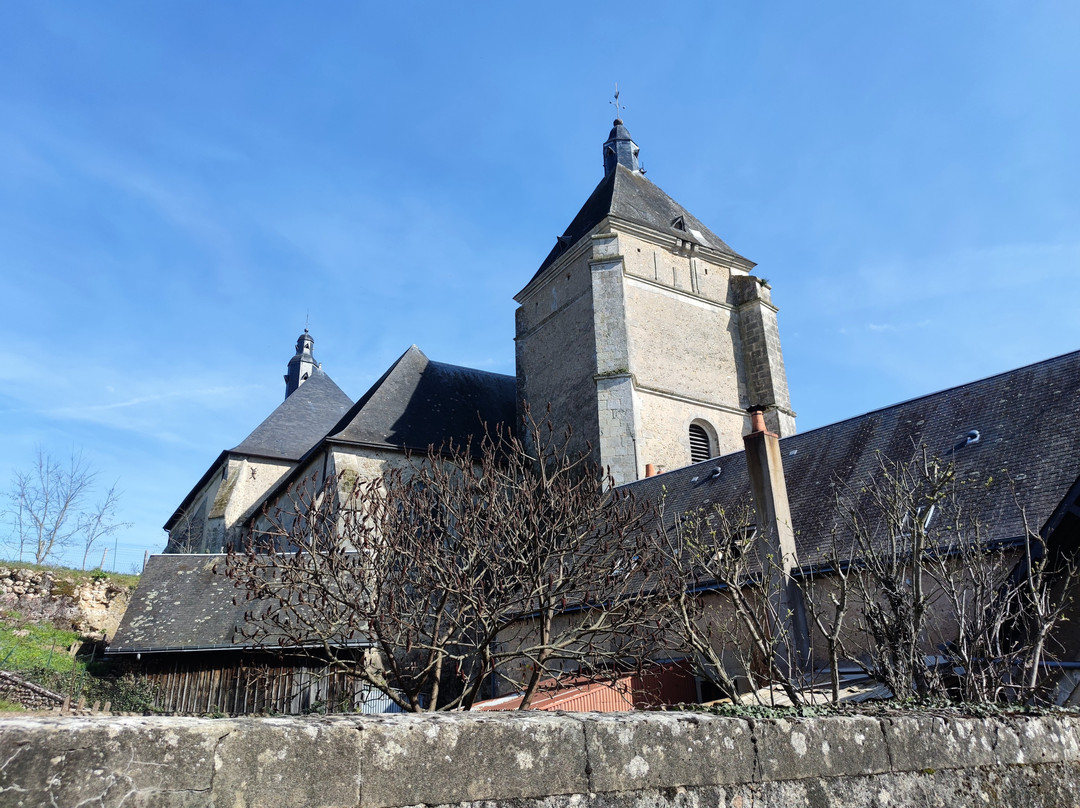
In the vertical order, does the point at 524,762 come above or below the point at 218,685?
below

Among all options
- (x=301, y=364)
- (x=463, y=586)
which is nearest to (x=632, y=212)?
(x=463, y=586)

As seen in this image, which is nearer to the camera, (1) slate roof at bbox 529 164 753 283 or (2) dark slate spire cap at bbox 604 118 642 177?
(1) slate roof at bbox 529 164 753 283

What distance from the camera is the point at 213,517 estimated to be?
24234 millimetres

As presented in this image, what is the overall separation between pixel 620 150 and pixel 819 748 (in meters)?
25.6

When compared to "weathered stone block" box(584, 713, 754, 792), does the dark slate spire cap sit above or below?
above

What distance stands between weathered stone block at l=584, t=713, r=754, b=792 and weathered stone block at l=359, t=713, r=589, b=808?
58 millimetres

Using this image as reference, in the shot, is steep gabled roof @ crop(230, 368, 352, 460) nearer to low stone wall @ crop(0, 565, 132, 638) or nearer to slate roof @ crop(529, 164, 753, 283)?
low stone wall @ crop(0, 565, 132, 638)

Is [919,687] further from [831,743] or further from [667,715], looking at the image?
[667,715]

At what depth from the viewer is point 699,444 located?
19.9m

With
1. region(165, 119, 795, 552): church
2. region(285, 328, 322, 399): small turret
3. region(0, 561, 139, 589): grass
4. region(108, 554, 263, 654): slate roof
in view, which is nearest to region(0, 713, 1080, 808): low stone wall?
region(108, 554, 263, 654): slate roof

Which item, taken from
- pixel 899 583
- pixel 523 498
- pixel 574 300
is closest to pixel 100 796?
pixel 899 583

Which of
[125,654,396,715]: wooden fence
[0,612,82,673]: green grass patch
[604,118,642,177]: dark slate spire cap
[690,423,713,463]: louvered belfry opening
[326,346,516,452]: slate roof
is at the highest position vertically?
[604,118,642,177]: dark slate spire cap

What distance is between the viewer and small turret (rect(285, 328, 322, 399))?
44000 millimetres

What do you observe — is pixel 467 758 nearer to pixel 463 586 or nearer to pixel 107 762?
pixel 107 762
